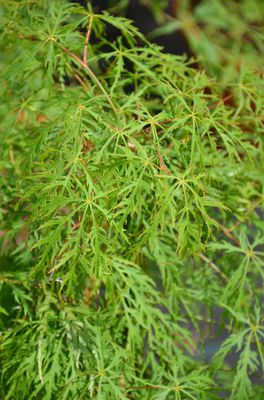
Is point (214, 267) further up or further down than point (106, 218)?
further down

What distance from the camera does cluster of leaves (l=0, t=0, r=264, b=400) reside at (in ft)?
3.02

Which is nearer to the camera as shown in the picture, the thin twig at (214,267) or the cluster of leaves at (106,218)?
the cluster of leaves at (106,218)

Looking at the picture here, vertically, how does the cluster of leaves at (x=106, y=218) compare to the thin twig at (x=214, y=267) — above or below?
above

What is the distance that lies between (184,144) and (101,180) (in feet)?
0.47

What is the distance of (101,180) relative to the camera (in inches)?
36.2

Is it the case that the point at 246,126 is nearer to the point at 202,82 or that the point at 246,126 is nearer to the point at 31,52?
the point at 202,82

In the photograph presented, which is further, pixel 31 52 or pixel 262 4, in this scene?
pixel 262 4

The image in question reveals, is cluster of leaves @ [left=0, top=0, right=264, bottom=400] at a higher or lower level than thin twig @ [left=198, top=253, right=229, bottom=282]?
higher

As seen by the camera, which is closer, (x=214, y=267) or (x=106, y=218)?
(x=106, y=218)

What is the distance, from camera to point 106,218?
901 mm

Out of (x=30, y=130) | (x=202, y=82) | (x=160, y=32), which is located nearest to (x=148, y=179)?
(x=202, y=82)

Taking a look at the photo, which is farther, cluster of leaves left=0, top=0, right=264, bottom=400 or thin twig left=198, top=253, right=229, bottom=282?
thin twig left=198, top=253, right=229, bottom=282

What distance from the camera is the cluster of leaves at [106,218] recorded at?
92 centimetres

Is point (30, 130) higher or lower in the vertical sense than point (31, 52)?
lower
